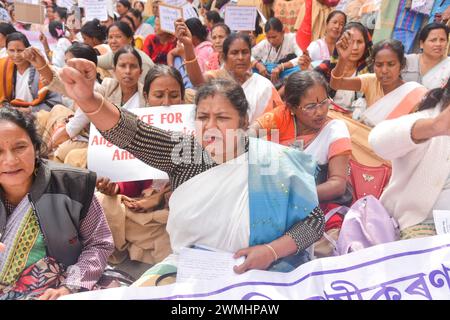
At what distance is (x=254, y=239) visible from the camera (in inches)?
74.0

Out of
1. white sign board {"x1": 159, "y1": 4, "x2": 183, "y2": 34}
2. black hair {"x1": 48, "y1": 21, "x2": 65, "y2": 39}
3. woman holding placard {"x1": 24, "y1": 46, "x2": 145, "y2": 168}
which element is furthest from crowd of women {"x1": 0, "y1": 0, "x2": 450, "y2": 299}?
black hair {"x1": 48, "y1": 21, "x2": 65, "y2": 39}

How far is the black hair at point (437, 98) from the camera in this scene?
206cm

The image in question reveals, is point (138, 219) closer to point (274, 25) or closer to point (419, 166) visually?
point (419, 166)

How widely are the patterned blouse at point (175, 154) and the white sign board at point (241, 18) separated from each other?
3.36 m

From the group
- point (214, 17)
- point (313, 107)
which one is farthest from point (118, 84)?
point (214, 17)

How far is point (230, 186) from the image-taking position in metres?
1.92

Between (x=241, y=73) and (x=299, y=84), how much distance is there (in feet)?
3.97

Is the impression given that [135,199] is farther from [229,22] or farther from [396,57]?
[229,22]

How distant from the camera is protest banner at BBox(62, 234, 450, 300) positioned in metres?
1.65

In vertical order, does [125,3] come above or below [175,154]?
above

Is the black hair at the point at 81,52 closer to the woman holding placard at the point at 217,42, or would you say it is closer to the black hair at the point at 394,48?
the woman holding placard at the point at 217,42

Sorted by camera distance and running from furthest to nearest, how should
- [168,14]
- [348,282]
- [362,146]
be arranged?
[168,14] < [362,146] < [348,282]

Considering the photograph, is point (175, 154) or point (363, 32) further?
point (363, 32)
